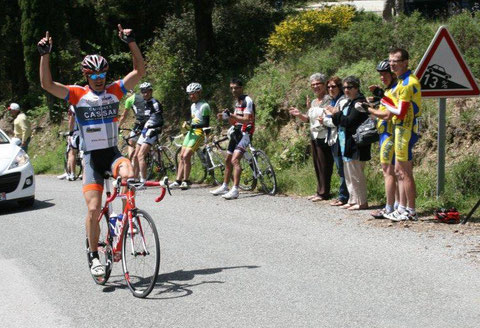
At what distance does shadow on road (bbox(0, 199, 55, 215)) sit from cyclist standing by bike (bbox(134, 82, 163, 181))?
2343mm

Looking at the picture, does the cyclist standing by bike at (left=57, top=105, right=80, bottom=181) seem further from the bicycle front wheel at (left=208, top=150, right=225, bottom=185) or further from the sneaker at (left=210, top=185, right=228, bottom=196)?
the sneaker at (left=210, top=185, right=228, bottom=196)

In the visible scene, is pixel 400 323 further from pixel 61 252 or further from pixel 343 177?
pixel 343 177

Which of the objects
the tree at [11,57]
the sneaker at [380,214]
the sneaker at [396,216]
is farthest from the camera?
the tree at [11,57]

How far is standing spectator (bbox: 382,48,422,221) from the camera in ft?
29.9

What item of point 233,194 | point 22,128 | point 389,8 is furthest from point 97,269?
point 389,8

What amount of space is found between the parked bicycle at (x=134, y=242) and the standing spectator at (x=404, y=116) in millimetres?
4041

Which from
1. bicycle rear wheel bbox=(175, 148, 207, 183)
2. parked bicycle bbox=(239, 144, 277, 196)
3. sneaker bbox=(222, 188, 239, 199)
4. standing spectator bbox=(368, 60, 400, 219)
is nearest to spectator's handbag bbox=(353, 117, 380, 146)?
standing spectator bbox=(368, 60, 400, 219)

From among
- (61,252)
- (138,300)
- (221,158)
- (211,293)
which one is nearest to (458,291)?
(211,293)

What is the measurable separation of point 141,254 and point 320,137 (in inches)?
233

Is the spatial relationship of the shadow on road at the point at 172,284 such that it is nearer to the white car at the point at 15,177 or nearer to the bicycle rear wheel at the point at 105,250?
the bicycle rear wheel at the point at 105,250

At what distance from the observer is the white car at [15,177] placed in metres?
12.6

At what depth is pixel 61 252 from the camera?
8.80 m

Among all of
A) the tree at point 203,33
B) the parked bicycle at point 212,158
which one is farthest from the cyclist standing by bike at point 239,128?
the tree at point 203,33

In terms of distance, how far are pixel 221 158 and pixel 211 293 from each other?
8.26 meters
